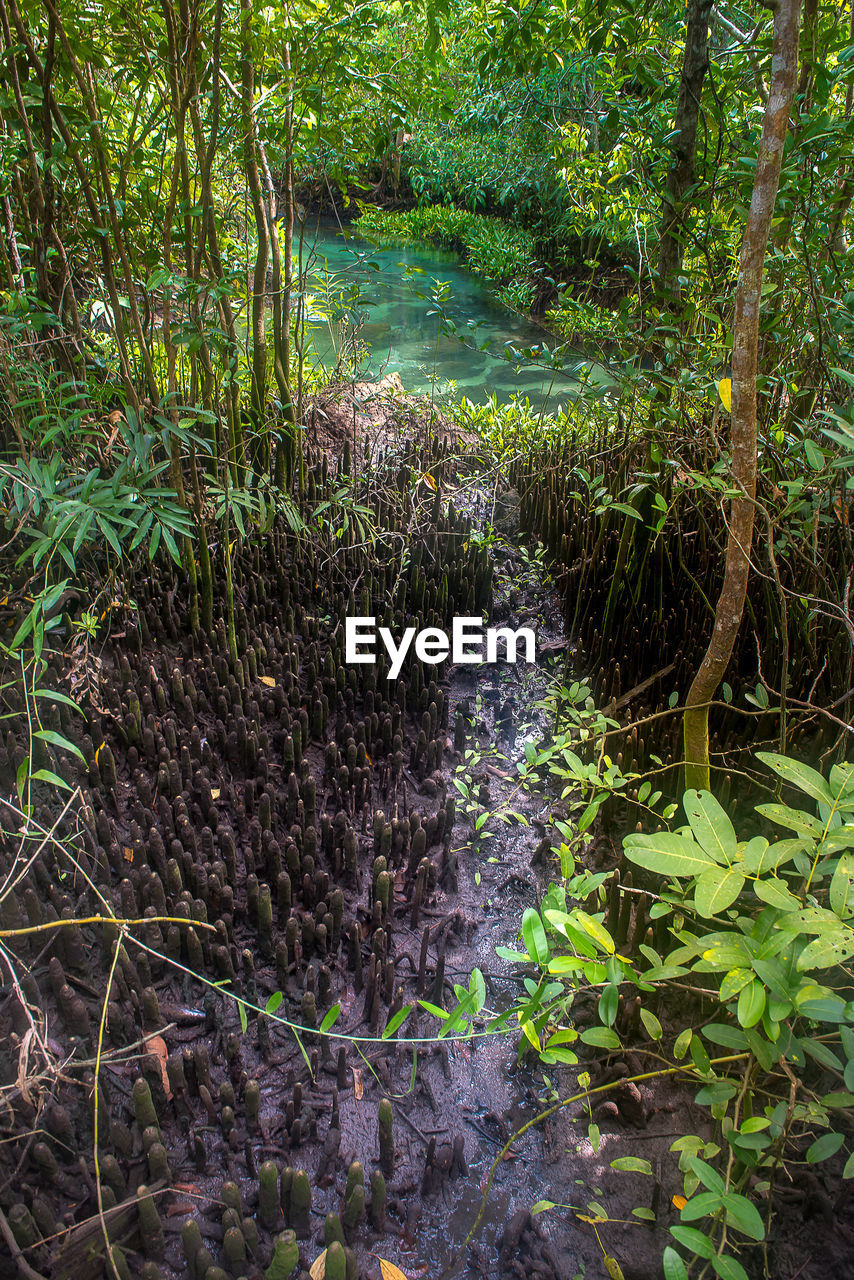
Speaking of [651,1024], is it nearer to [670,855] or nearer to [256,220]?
[670,855]

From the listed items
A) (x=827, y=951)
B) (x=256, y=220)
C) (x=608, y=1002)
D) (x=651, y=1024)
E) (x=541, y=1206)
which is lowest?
(x=541, y=1206)

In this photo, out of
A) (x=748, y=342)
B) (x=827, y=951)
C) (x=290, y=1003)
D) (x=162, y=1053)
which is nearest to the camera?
(x=827, y=951)

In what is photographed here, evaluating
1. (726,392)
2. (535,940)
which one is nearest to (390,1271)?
(535,940)

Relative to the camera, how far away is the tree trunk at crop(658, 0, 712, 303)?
88.1 inches

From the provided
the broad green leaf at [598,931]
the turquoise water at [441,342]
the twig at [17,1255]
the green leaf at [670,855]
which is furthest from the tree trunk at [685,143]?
the twig at [17,1255]

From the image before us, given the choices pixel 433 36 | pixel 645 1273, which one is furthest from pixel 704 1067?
pixel 433 36

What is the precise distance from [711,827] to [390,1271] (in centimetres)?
99

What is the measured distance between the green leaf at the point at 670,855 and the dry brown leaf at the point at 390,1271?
900 millimetres

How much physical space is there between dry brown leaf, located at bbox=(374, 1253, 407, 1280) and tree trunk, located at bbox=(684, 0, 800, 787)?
3.83 ft

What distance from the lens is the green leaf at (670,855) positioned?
1.12m

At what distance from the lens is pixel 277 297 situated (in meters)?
3.66

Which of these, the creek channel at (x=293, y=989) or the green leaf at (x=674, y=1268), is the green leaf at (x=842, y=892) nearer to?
the green leaf at (x=674, y=1268)

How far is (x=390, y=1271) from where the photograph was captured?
1377mm

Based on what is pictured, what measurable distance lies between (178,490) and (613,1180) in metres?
2.29
